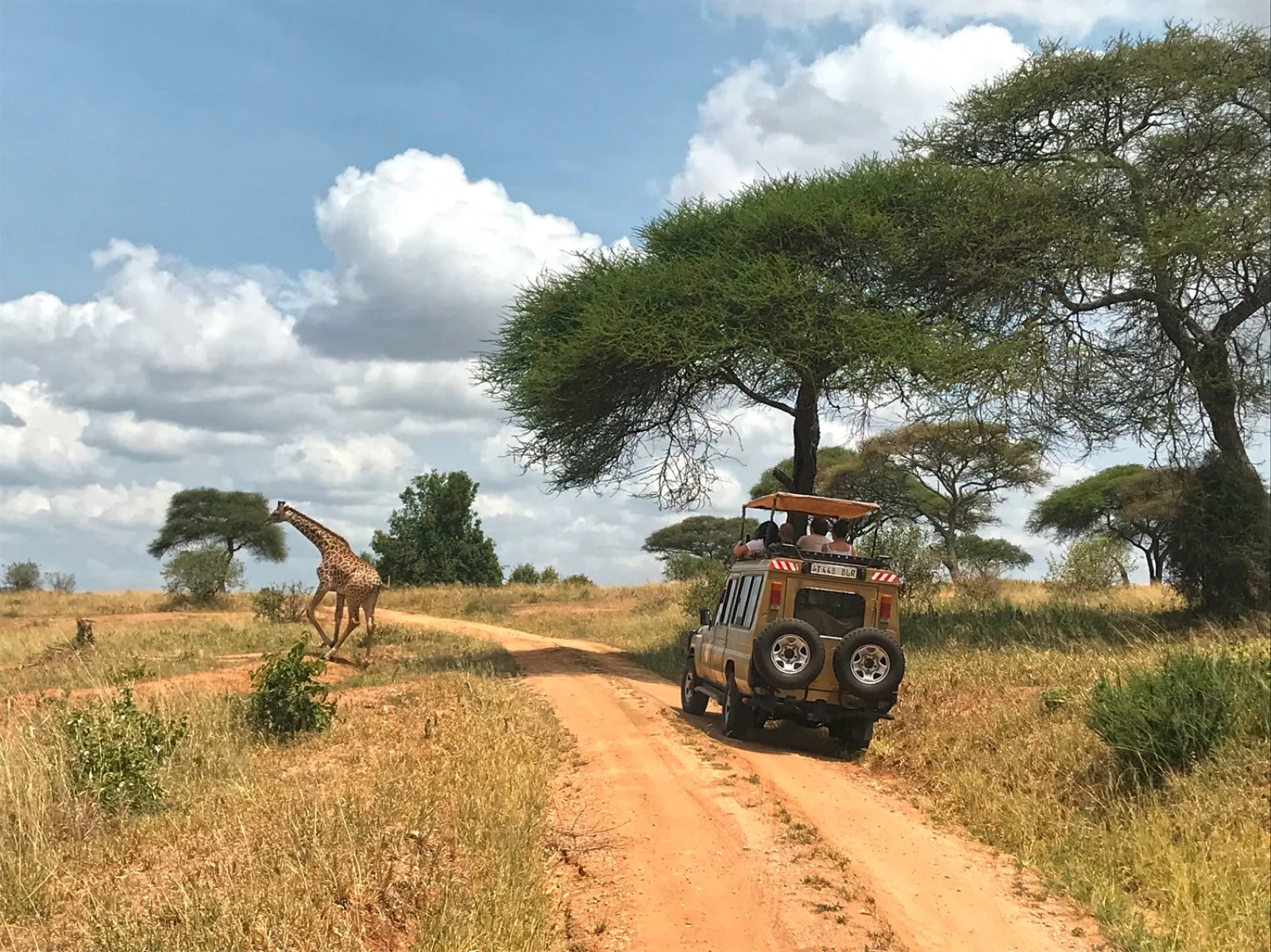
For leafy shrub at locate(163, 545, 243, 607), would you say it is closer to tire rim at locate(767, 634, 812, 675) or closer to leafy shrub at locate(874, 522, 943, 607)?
A: leafy shrub at locate(874, 522, 943, 607)

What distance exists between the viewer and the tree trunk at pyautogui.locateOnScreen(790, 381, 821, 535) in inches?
830

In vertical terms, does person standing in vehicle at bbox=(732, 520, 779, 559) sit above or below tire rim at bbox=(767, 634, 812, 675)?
above

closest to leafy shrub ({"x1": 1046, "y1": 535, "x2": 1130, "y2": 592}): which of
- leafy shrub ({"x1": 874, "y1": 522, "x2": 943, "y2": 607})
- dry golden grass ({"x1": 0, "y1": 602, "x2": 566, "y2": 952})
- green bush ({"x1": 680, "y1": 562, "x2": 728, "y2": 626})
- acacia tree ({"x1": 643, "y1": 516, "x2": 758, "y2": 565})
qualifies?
leafy shrub ({"x1": 874, "y1": 522, "x2": 943, "y2": 607})

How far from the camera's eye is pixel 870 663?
445 inches

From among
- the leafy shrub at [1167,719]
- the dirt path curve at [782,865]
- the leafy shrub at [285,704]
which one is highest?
the leafy shrub at [1167,719]

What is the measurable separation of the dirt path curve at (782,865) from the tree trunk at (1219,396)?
440 inches

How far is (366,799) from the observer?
8.12m

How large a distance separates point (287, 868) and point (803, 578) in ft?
21.8

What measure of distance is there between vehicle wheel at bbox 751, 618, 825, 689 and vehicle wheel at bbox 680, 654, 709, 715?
9.61 ft

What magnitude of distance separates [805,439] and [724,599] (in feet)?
27.6

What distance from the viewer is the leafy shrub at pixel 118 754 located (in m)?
9.35

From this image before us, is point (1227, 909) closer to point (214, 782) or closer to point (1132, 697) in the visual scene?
point (1132, 697)

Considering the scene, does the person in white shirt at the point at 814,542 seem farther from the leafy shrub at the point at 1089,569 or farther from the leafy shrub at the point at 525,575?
the leafy shrub at the point at 525,575

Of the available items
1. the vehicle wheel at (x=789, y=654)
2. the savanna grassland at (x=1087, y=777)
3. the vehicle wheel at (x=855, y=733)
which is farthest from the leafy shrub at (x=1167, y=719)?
the vehicle wheel at (x=789, y=654)
